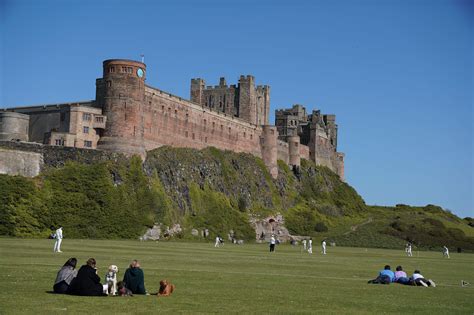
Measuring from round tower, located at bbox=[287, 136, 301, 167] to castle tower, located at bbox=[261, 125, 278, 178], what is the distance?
29.2 feet

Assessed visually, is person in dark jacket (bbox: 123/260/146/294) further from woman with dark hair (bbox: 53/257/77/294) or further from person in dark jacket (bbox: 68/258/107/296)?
woman with dark hair (bbox: 53/257/77/294)

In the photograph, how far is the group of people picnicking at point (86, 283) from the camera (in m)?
23.1

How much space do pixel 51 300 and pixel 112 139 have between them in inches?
2960

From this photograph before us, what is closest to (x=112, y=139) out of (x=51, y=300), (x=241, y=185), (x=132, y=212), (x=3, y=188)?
(x=132, y=212)

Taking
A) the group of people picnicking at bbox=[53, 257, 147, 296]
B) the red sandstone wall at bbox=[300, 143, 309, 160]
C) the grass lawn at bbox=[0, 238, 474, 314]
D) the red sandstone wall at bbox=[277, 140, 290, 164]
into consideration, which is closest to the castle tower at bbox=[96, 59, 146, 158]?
the red sandstone wall at bbox=[277, 140, 290, 164]

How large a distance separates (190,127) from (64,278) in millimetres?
93230

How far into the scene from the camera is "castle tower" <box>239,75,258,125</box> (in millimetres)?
146500

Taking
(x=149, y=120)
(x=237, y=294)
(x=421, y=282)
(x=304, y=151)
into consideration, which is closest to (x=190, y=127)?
(x=149, y=120)

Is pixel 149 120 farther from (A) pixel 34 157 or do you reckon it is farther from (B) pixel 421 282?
(B) pixel 421 282

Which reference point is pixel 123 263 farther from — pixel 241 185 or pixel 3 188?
pixel 241 185

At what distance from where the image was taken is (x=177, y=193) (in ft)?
338

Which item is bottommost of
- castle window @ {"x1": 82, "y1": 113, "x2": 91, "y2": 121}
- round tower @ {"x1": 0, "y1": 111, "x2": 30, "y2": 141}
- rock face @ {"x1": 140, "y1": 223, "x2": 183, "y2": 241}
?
rock face @ {"x1": 140, "y1": 223, "x2": 183, "y2": 241}

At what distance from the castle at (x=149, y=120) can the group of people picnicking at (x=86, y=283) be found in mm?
71350

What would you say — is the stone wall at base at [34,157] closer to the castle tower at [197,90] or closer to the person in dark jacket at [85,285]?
the castle tower at [197,90]
